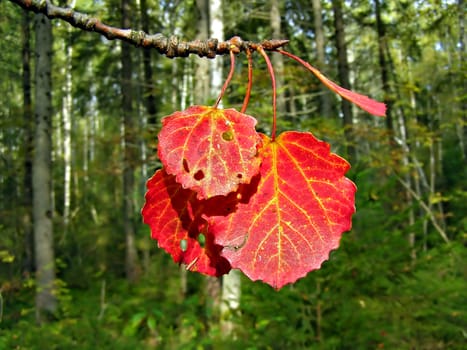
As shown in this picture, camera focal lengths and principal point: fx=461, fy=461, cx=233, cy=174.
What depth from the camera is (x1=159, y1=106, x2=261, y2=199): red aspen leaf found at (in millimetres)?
496

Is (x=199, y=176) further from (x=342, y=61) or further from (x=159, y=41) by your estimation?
(x=342, y=61)

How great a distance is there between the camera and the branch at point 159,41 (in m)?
0.57

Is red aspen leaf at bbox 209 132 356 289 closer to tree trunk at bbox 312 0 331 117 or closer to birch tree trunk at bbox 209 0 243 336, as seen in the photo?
birch tree trunk at bbox 209 0 243 336

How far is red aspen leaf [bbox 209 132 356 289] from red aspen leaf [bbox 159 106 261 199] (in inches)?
1.3

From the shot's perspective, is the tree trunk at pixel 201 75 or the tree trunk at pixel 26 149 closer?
the tree trunk at pixel 201 75

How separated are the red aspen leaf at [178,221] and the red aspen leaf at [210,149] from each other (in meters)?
0.06

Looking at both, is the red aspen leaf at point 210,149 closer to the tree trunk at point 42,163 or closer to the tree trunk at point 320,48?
the tree trunk at point 42,163

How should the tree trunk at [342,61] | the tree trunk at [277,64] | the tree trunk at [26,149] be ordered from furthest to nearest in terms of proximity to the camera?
the tree trunk at [26,149] → the tree trunk at [342,61] → the tree trunk at [277,64]

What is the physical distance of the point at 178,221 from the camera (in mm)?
585

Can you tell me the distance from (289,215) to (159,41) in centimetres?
30

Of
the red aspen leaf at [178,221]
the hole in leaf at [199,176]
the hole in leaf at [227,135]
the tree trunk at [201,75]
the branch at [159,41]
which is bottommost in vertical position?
the red aspen leaf at [178,221]

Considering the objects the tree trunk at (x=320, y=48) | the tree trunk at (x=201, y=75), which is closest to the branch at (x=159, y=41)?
the tree trunk at (x=201, y=75)

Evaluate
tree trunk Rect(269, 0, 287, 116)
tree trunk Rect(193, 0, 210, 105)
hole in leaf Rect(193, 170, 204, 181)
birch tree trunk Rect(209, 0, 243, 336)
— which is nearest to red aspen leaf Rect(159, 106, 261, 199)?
hole in leaf Rect(193, 170, 204, 181)

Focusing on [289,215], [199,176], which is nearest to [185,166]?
[199,176]
